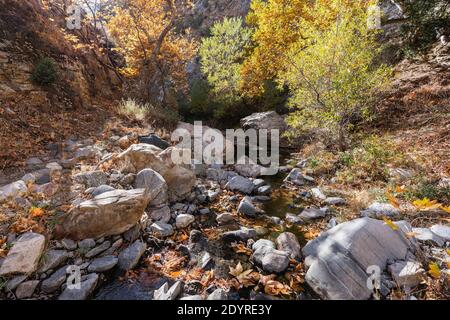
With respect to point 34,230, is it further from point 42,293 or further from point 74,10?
point 74,10

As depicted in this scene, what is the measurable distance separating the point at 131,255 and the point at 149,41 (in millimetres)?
11876

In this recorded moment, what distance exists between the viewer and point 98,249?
3.72 meters

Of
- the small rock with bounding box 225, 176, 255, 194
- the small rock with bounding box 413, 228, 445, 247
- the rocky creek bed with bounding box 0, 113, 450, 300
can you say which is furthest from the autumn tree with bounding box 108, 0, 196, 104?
the small rock with bounding box 413, 228, 445, 247

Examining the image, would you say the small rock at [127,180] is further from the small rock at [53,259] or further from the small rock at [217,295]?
the small rock at [217,295]

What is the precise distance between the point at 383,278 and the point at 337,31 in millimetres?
6798

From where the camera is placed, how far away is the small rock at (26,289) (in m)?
2.96

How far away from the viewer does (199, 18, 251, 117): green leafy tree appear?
15.2 meters

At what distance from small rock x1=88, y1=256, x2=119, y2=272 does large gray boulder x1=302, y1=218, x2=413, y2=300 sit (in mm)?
2929

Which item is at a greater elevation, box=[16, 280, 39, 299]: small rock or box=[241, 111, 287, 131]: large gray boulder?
box=[241, 111, 287, 131]: large gray boulder

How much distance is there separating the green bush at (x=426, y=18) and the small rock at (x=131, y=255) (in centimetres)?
1039

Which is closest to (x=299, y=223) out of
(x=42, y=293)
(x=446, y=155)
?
(x=446, y=155)

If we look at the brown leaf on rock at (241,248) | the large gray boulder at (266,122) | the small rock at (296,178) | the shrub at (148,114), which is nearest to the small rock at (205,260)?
the brown leaf on rock at (241,248)

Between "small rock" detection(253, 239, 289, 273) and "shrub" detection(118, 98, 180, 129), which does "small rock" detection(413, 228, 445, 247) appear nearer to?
"small rock" detection(253, 239, 289, 273)

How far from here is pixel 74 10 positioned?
41.3ft
